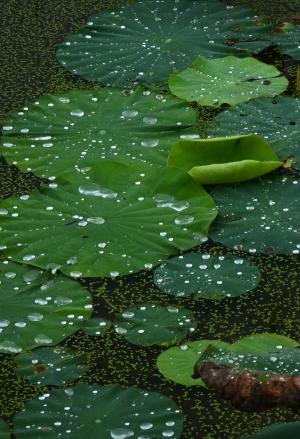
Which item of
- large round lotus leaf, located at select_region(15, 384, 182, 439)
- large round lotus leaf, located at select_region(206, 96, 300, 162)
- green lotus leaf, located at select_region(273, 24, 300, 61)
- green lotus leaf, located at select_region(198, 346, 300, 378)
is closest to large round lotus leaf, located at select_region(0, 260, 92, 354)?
large round lotus leaf, located at select_region(15, 384, 182, 439)

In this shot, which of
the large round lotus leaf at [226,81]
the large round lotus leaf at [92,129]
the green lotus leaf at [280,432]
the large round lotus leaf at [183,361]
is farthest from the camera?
the large round lotus leaf at [226,81]

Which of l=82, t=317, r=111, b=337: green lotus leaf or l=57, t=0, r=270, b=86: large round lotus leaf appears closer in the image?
l=82, t=317, r=111, b=337: green lotus leaf

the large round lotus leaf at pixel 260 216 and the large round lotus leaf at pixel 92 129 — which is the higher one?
the large round lotus leaf at pixel 92 129

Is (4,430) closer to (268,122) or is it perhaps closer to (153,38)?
(268,122)

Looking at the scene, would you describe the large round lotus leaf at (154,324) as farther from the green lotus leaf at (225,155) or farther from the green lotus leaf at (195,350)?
the green lotus leaf at (225,155)

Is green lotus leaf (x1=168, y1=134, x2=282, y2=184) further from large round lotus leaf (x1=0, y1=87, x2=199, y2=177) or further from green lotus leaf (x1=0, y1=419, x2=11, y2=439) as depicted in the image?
green lotus leaf (x1=0, y1=419, x2=11, y2=439)

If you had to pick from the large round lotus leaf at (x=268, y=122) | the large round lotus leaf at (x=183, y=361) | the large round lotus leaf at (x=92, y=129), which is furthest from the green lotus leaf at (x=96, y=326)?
the large round lotus leaf at (x=268, y=122)
